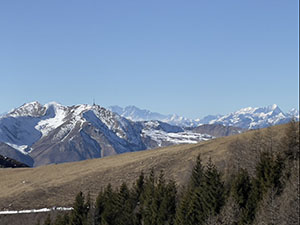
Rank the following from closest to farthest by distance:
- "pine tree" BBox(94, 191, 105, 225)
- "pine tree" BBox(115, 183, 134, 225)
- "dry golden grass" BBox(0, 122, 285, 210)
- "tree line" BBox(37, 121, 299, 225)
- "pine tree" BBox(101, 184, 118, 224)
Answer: "tree line" BBox(37, 121, 299, 225) → "pine tree" BBox(115, 183, 134, 225) → "pine tree" BBox(101, 184, 118, 224) → "pine tree" BBox(94, 191, 105, 225) → "dry golden grass" BBox(0, 122, 285, 210)

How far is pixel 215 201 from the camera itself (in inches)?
2685

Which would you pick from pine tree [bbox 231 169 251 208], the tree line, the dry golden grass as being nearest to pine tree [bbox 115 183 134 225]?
the tree line

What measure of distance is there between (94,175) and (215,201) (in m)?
65.5

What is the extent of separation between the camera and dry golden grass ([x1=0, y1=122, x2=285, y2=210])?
114 metres

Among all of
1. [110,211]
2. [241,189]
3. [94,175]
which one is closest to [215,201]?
[241,189]

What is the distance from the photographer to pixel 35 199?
116 m

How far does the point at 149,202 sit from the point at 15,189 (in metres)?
62.5

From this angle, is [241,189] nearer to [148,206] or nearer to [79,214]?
[148,206]

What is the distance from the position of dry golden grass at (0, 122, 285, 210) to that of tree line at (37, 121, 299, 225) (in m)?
24.7

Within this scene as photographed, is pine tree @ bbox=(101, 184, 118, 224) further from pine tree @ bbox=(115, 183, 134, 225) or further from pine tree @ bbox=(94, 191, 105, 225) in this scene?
pine tree @ bbox=(94, 191, 105, 225)

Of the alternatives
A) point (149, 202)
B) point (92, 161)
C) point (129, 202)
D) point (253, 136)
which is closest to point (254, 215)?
point (149, 202)

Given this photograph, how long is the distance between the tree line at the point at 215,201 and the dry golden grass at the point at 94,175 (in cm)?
2467

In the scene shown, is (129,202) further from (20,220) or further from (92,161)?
(92,161)

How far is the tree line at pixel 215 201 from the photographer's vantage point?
189 feet
